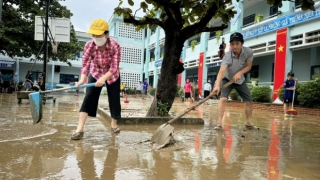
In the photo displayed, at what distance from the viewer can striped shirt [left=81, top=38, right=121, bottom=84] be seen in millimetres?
3957

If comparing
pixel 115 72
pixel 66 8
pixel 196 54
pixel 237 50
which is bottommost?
pixel 115 72

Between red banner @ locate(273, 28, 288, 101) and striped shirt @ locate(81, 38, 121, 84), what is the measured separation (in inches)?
445

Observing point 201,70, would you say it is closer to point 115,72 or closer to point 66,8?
point 66,8

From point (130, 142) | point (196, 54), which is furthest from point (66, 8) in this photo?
point (130, 142)

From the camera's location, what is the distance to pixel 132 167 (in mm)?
2549

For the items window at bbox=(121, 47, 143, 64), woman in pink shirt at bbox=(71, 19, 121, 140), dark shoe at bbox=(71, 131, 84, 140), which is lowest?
dark shoe at bbox=(71, 131, 84, 140)

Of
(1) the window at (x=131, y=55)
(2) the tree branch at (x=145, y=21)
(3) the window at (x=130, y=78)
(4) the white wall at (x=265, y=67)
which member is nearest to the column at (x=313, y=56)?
(4) the white wall at (x=265, y=67)

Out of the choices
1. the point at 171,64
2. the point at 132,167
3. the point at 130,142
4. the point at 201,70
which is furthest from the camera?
the point at 201,70

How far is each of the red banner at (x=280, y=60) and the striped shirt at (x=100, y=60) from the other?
37.1ft

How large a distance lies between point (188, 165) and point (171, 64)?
3.35 metres

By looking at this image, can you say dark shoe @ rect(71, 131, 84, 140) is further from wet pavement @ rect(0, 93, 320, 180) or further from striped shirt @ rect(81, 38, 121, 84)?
striped shirt @ rect(81, 38, 121, 84)

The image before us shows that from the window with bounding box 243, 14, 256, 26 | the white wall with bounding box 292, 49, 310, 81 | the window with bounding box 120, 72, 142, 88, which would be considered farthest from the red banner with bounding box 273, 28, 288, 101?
the window with bounding box 120, 72, 142, 88

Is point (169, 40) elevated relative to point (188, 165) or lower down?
elevated

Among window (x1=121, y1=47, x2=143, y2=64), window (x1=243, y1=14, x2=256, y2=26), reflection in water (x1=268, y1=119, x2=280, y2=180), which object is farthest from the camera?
window (x1=121, y1=47, x2=143, y2=64)
